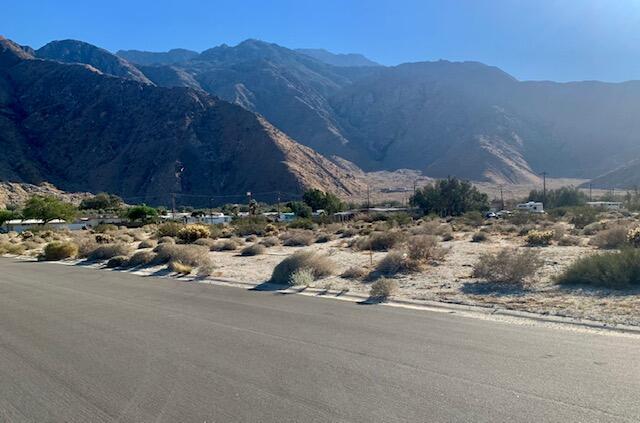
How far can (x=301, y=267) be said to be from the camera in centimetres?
1647

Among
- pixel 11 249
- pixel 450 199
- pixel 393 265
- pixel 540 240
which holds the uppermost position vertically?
pixel 450 199

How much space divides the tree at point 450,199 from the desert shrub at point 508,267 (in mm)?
58848

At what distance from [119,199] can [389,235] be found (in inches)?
3335

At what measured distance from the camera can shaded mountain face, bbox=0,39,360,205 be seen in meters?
108

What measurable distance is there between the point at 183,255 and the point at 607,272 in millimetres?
14795

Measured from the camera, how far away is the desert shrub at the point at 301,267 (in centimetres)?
1620

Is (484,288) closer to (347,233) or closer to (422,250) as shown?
(422,250)

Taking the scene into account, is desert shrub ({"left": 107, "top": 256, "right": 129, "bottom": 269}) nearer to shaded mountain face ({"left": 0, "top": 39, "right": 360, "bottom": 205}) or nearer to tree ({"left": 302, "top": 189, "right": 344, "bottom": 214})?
tree ({"left": 302, "top": 189, "right": 344, "bottom": 214})

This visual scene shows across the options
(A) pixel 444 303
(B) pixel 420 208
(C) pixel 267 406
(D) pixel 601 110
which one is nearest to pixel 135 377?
(C) pixel 267 406

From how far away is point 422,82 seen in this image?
190 metres

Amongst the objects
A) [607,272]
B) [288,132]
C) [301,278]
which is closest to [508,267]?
[607,272]

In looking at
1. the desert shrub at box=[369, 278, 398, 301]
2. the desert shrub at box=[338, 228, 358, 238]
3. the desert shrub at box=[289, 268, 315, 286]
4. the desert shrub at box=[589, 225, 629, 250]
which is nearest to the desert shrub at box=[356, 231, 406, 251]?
the desert shrub at box=[589, 225, 629, 250]

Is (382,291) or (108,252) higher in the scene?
(108,252)

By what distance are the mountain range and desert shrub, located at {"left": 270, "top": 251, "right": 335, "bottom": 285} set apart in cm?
8724
